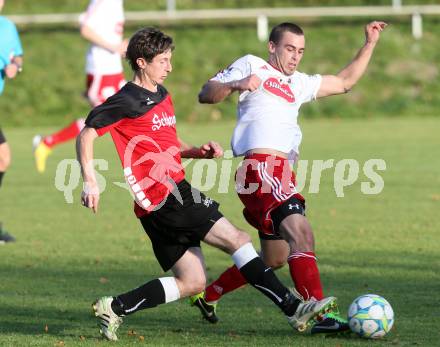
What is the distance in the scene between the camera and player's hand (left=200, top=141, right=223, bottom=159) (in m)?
6.44

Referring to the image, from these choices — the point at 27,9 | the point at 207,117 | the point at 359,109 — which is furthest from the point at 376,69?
the point at 27,9

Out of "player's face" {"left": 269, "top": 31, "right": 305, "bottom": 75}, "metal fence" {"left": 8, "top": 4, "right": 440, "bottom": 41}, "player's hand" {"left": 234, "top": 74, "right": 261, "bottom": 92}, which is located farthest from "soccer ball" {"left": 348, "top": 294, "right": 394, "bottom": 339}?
"metal fence" {"left": 8, "top": 4, "right": 440, "bottom": 41}

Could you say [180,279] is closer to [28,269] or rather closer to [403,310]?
[403,310]

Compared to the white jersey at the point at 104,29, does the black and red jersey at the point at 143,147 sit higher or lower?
lower

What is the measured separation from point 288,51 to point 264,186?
3.20 ft

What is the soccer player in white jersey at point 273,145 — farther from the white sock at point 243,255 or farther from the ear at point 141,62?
the ear at point 141,62

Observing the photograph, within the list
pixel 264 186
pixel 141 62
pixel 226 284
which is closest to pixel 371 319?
pixel 264 186

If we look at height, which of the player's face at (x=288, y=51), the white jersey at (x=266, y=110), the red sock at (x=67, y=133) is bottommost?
the red sock at (x=67, y=133)

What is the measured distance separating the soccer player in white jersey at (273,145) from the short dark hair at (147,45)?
1.56 ft

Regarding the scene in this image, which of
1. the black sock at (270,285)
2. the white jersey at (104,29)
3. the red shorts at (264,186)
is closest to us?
the black sock at (270,285)

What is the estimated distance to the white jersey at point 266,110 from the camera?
712 cm

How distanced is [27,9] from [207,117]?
319 inches

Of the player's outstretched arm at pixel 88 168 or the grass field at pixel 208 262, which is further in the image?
the grass field at pixel 208 262

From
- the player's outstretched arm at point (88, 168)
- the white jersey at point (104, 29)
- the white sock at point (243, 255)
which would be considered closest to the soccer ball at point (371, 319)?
the white sock at point (243, 255)
